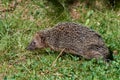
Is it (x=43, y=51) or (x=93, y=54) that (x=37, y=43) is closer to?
(x=43, y=51)

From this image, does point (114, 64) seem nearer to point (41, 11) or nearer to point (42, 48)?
point (42, 48)

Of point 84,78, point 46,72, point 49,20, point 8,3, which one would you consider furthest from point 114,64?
point 8,3

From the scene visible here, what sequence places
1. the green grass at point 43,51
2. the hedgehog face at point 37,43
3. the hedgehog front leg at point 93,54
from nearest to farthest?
the green grass at point 43,51, the hedgehog front leg at point 93,54, the hedgehog face at point 37,43

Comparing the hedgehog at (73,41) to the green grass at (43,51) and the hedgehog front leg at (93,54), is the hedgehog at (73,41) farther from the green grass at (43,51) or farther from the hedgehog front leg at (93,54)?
the green grass at (43,51)

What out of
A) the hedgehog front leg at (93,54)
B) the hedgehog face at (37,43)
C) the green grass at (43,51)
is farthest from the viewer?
the hedgehog face at (37,43)

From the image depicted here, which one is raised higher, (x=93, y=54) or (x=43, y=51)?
(x=93, y=54)

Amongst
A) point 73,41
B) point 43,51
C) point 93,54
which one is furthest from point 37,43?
point 93,54

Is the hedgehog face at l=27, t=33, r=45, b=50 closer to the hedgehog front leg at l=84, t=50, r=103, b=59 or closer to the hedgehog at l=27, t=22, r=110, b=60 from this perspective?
the hedgehog at l=27, t=22, r=110, b=60

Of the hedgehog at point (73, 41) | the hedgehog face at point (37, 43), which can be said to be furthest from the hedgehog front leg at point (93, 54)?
the hedgehog face at point (37, 43)
